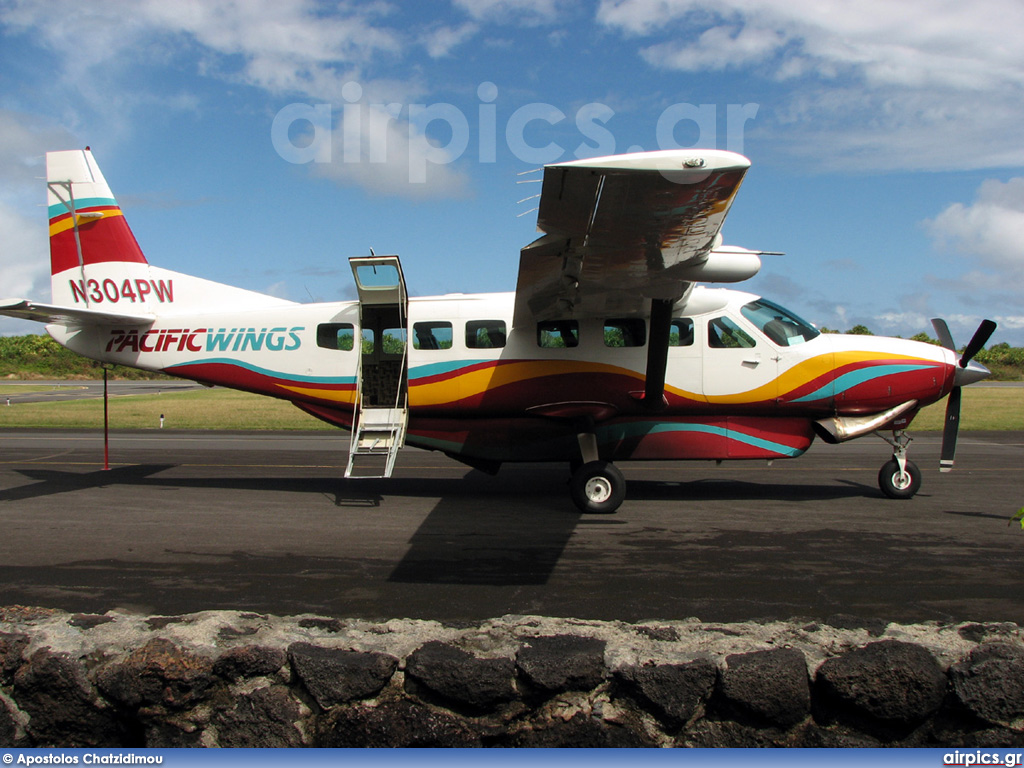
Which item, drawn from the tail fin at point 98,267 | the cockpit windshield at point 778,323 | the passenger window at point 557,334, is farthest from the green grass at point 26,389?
the cockpit windshield at point 778,323

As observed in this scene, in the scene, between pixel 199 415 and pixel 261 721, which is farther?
pixel 199 415

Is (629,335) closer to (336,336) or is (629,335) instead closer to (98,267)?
(336,336)

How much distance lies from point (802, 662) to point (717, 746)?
0.54 meters

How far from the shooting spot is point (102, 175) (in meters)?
12.1

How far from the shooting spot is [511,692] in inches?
130

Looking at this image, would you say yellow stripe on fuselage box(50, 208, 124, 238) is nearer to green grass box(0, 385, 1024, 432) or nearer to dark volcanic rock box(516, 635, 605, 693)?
dark volcanic rock box(516, 635, 605, 693)

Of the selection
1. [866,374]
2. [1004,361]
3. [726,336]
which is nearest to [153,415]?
[726,336]

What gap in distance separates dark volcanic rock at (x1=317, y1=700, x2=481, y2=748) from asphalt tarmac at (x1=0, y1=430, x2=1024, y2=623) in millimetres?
2119

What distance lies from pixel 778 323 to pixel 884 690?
805 centimetres

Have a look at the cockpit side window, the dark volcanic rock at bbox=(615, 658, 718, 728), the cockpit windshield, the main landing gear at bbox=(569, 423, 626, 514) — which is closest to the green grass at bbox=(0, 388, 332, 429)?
the main landing gear at bbox=(569, 423, 626, 514)

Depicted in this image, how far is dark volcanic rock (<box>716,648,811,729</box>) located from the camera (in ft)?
10.6

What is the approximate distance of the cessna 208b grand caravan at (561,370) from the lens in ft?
33.8

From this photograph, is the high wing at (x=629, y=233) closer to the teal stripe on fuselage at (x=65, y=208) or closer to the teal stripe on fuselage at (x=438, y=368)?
the teal stripe on fuselage at (x=438, y=368)

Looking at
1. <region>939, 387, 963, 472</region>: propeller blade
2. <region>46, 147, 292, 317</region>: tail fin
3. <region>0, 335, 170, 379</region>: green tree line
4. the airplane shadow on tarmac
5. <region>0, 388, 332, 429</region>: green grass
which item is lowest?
<region>0, 335, 170, 379</region>: green tree line
